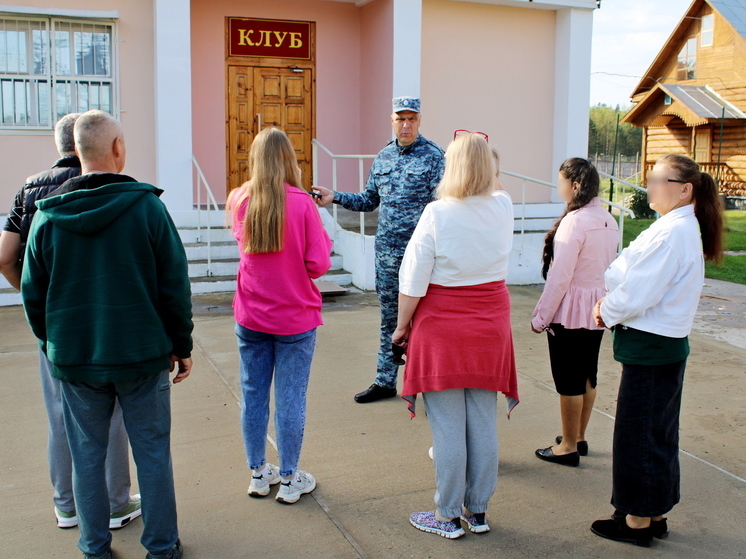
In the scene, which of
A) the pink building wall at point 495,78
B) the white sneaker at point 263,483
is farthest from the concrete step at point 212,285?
the white sneaker at point 263,483

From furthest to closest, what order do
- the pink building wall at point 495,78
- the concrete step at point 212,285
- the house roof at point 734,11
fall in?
the house roof at point 734,11 < the pink building wall at point 495,78 < the concrete step at point 212,285

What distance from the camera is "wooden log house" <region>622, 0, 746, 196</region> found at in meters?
24.1

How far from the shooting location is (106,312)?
259 cm

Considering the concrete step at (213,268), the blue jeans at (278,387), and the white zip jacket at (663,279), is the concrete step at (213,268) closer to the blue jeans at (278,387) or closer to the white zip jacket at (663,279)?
the blue jeans at (278,387)

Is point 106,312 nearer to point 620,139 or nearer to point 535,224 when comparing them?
point 535,224

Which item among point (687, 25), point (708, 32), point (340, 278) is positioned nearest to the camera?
point (340, 278)

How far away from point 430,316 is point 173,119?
6.81 meters

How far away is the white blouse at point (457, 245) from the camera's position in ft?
9.86

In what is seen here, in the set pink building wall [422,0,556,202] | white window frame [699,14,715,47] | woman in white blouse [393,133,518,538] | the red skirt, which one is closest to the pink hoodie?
woman in white blouse [393,133,518,538]

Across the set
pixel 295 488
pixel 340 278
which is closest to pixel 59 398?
pixel 295 488

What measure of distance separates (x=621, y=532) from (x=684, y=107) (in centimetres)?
2378

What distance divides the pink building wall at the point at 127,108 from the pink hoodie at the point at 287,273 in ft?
21.6

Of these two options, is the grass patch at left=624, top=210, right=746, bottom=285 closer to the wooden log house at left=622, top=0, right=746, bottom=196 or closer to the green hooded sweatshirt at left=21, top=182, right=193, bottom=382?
the wooden log house at left=622, top=0, right=746, bottom=196

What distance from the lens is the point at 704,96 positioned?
25188 mm
